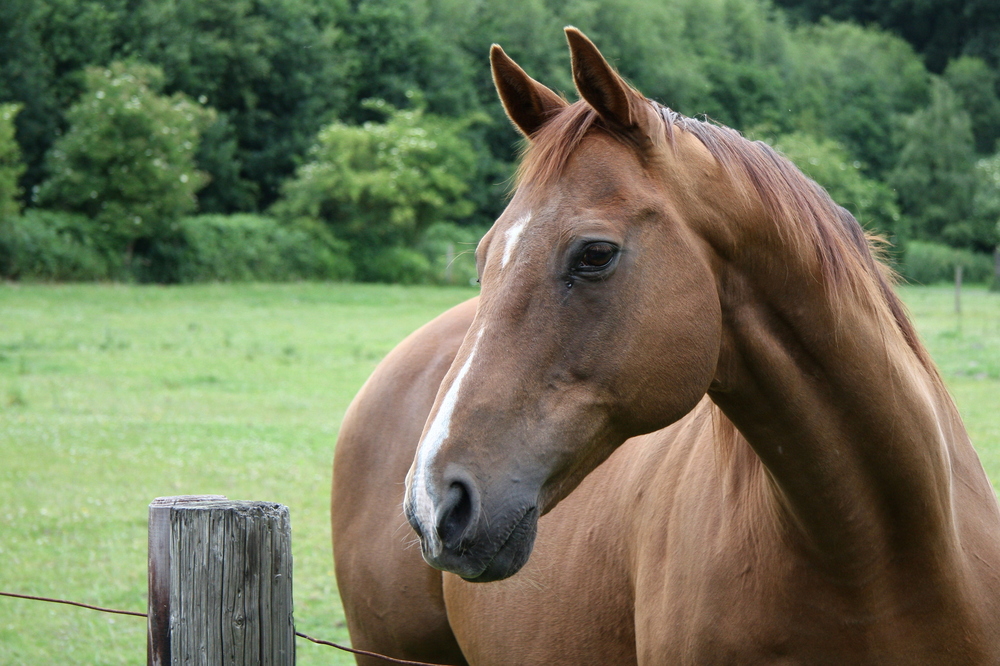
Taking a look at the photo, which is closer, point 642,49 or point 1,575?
point 1,575

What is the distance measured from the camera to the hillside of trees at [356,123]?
26.3 meters

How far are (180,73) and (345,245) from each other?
10033mm

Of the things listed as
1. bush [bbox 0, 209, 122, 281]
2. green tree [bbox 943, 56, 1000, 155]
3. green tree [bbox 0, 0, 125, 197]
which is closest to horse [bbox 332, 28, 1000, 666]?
bush [bbox 0, 209, 122, 281]

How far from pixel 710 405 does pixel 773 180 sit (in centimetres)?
64

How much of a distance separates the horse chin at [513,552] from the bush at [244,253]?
26.7 meters

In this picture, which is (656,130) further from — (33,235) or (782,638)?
(33,235)

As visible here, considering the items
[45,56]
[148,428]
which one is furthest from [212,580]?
[45,56]

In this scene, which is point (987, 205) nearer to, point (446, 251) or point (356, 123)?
point (446, 251)

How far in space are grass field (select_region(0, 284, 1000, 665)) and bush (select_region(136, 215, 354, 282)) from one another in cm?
611

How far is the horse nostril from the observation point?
58.7 inches

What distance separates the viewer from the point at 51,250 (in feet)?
77.8

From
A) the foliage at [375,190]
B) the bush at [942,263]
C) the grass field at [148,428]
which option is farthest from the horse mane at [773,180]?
the bush at [942,263]

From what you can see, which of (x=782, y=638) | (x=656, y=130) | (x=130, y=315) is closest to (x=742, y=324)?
(x=656, y=130)

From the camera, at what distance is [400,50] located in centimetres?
4097
